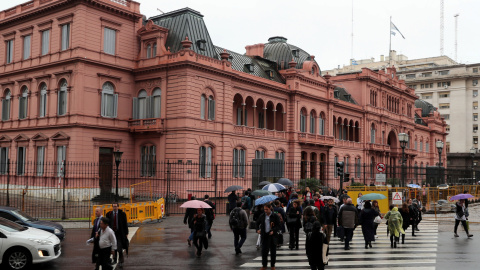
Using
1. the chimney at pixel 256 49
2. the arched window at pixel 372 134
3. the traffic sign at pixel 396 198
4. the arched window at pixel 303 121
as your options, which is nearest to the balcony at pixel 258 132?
the arched window at pixel 303 121

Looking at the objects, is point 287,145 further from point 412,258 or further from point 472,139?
point 472,139

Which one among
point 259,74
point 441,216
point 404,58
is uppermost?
point 404,58

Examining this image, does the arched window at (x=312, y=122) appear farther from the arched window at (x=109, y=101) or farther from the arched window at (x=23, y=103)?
the arched window at (x=23, y=103)

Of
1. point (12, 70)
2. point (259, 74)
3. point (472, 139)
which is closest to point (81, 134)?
point (12, 70)

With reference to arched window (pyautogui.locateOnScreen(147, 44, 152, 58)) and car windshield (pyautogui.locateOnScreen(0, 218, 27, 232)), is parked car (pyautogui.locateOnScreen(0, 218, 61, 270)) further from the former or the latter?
arched window (pyautogui.locateOnScreen(147, 44, 152, 58))

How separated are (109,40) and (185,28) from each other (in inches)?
250

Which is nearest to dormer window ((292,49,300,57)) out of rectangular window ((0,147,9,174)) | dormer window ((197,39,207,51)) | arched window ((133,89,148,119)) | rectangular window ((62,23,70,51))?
dormer window ((197,39,207,51))

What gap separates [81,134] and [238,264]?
25.2 m

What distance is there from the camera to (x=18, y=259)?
1354 centimetres

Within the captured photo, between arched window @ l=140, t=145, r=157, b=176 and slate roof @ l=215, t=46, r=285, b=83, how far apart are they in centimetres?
1194

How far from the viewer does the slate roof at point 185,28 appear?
135 ft

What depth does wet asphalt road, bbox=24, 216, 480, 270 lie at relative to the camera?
14.4 m

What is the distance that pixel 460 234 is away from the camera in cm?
2202

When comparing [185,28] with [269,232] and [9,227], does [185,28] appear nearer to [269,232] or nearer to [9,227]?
[9,227]
